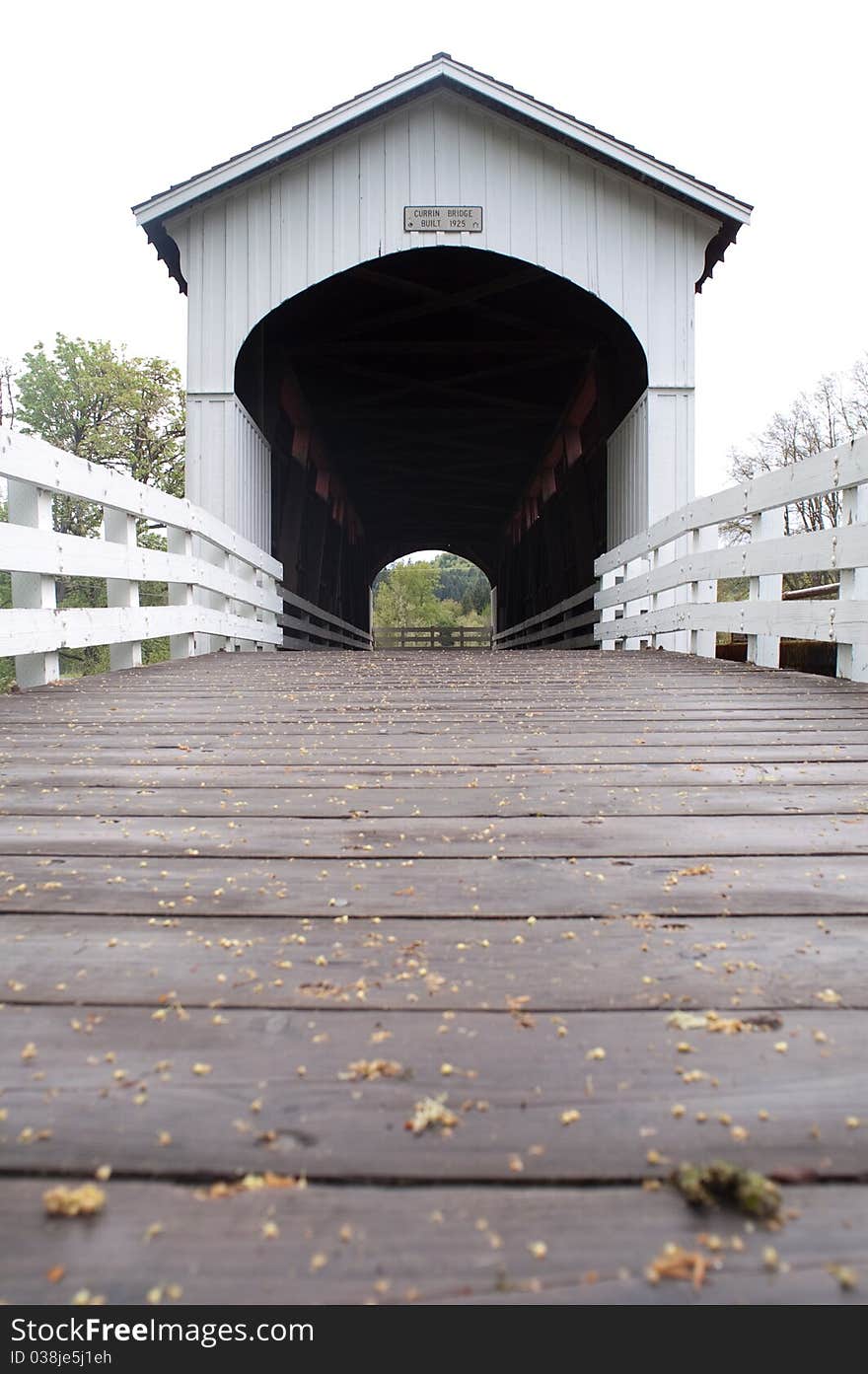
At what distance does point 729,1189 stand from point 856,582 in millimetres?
3933

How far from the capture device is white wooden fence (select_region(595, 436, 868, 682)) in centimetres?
420

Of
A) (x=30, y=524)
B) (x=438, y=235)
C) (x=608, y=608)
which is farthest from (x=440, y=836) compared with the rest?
(x=608, y=608)

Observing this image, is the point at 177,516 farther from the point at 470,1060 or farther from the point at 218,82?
the point at 218,82

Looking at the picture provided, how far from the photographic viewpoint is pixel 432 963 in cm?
129

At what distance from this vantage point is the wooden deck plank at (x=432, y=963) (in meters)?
1.18

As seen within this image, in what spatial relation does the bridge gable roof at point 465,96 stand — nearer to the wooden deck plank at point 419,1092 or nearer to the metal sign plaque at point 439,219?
the metal sign plaque at point 439,219

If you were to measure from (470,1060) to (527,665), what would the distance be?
510 cm

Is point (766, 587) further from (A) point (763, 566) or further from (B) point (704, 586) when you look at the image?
(B) point (704, 586)

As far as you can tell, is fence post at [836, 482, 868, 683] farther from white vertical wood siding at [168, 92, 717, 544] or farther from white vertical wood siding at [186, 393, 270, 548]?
white vertical wood siding at [186, 393, 270, 548]

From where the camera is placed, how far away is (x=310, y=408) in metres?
12.4

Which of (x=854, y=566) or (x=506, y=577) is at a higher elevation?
(x=506, y=577)

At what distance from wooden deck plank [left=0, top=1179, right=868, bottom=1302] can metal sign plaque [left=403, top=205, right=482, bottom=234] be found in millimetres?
8375

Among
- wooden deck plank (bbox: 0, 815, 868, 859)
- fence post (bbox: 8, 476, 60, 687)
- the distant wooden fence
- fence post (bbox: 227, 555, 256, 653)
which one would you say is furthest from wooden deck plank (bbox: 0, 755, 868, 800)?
the distant wooden fence

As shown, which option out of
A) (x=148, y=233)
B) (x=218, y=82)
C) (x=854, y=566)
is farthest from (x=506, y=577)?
(x=218, y=82)
